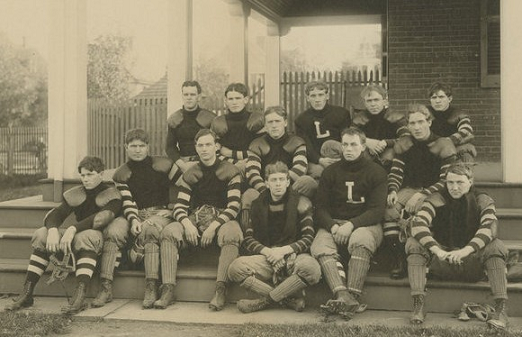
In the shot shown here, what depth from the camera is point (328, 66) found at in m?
17.9

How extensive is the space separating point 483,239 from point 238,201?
2054mm

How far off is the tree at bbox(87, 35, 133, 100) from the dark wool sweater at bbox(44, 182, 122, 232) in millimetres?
31316

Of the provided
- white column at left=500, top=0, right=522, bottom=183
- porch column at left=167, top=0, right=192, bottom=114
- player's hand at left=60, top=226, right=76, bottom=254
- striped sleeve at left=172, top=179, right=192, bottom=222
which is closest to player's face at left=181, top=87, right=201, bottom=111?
porch column at left=167, top=0, right=192, bottom=114

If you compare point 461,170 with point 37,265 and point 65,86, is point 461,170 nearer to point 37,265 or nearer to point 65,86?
point 37,265

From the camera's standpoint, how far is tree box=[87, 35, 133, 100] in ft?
119

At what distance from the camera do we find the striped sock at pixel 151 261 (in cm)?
524

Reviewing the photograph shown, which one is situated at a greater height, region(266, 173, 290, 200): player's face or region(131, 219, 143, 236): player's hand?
region(266, 173, 290, 200): player's face

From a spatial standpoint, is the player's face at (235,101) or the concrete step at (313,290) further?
the player's face at (235,101)

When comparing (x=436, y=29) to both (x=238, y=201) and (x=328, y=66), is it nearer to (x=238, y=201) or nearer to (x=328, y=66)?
(x=238, y=201)

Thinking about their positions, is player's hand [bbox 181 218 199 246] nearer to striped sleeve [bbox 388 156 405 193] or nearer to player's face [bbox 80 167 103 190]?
player's face [bbox 80 167 103 190]

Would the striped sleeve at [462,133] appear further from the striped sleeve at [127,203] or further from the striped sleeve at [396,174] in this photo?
the striped sleeve at [127,203]

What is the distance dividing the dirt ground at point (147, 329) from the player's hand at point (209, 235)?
84 cm

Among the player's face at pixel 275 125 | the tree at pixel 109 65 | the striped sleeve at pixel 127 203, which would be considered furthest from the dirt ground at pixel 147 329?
the tree at pixel 109 65

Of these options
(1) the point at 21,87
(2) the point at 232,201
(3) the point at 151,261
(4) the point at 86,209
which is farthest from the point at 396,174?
(1) the point at 21,87
